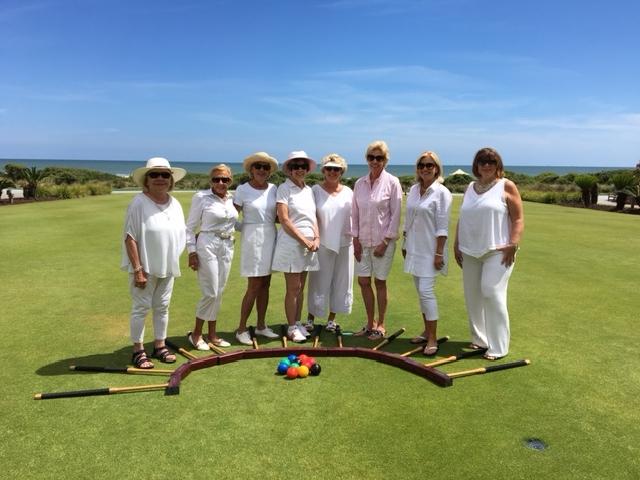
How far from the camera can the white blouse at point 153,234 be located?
4781 mm

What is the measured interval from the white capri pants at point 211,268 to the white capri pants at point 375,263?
1554mm

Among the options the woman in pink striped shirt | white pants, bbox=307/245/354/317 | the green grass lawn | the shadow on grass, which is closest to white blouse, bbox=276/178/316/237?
white pants, bbox=307/245/354/317

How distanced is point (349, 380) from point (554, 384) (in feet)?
6.11

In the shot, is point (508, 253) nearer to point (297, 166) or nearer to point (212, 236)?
point (297, 166)

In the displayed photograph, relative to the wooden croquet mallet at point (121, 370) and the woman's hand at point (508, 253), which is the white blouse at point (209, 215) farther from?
the woman's hand at point (508, 253)

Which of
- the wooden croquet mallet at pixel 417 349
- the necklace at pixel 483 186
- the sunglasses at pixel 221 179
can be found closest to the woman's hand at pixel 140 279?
the sunglasses at pixel 221 179

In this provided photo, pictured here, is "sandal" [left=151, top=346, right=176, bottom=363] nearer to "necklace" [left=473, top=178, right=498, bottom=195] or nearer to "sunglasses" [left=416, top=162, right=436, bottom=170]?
"sunglasses" [left=416, top=162, right=436, bottom=170]

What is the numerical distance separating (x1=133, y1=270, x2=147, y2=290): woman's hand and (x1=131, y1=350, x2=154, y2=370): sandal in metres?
0.70

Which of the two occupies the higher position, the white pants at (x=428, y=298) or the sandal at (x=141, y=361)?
the white pants at (x=428, y=298)

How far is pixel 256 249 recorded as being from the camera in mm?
5645

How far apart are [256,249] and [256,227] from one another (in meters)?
0.24

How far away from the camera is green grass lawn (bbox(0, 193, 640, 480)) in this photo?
11.0ft

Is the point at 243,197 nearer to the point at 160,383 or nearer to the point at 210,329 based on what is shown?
the point at 210,329

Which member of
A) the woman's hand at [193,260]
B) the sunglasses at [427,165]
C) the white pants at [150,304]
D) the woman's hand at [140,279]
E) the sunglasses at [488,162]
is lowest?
the white pants at [150,304]
